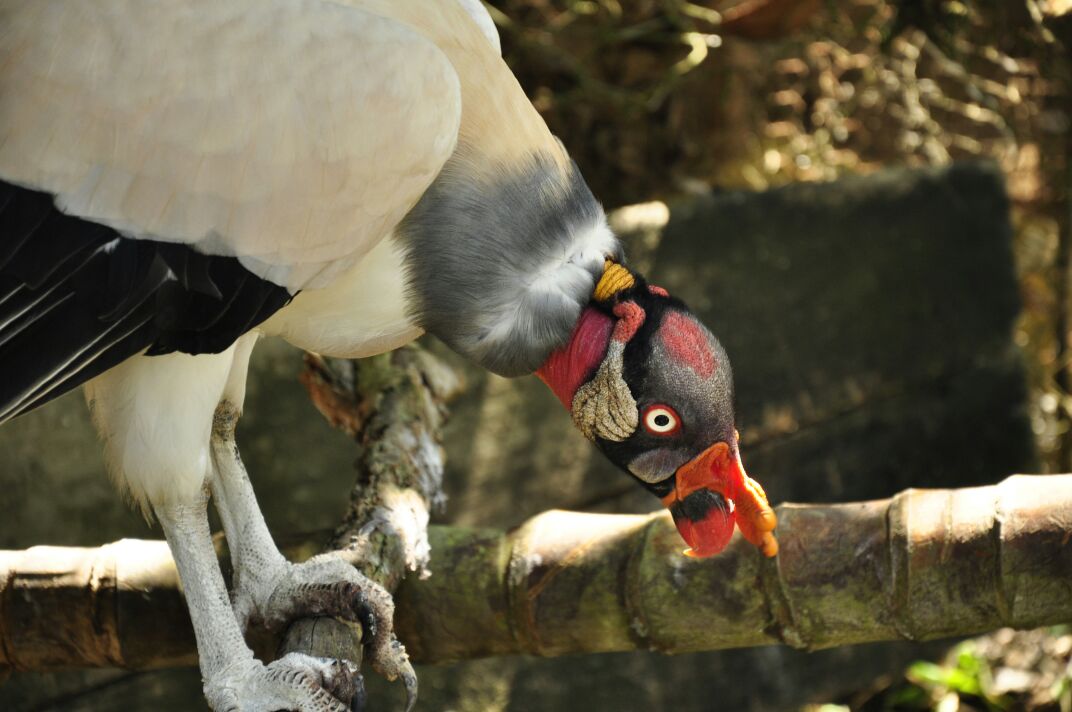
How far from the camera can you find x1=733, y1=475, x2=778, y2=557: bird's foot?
218cm

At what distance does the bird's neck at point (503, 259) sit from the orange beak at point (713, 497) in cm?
36

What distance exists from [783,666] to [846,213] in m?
1.67

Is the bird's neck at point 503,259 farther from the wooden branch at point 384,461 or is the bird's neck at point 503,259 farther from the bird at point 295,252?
the wooden branch at point 384,461

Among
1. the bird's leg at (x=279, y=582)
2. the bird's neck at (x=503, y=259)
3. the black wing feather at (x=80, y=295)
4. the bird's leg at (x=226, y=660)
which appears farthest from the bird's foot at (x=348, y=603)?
the black wing feather at (x=80, y=295)

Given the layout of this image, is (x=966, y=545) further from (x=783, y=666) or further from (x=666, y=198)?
(x=666, y=198)

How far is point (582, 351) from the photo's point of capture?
233 centimetres

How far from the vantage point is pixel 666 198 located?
5.23 metres

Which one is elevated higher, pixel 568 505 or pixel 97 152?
pixel 97 152

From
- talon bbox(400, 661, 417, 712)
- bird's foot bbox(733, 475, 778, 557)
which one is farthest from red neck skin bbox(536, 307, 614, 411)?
talon bbox(400, 661, 417, 712)

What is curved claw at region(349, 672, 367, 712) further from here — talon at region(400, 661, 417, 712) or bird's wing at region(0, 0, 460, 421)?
bird's wing at region(0, 0, 460, 421)

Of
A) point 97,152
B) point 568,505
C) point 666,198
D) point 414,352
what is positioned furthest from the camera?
point 666,198

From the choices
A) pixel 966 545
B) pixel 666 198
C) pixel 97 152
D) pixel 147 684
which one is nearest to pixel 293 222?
pixel 97 152

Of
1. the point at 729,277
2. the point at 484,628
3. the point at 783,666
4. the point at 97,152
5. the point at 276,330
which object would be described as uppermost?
the point at 97,152

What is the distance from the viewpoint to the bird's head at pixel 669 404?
88.3 inches
